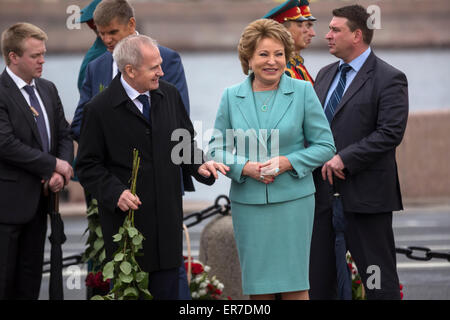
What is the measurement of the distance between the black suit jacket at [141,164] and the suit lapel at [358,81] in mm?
1261

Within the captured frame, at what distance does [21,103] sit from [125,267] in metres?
1.63

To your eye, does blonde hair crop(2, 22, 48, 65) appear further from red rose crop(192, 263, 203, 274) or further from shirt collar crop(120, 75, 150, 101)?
red rose crop(192, 263, 203, 274)

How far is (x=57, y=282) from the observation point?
18.5ft

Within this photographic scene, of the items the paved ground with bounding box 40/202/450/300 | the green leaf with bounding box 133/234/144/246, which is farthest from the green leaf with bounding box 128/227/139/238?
the paved ground with bounding box 40/202/450/300

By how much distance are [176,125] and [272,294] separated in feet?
3.69

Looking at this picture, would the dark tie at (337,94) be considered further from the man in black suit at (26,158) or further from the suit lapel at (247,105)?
the man in black suit at (26,158)

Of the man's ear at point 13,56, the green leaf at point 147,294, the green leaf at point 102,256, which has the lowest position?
the green leaf at point 147,294

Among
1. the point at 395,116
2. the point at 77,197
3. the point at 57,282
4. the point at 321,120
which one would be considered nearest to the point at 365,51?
the point at 395,116

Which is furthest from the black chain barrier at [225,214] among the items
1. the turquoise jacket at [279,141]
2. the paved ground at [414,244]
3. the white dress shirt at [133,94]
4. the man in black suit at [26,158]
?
the white dress shirt at [133,94]

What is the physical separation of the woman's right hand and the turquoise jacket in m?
0.03

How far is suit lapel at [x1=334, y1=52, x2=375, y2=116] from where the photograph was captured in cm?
561

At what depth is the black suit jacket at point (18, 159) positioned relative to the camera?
18.2 feet

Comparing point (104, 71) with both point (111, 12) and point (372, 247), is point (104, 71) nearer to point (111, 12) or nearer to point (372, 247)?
point (111, 12)
